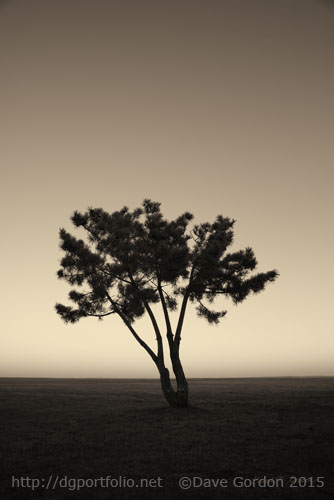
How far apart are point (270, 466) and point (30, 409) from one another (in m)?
18.7

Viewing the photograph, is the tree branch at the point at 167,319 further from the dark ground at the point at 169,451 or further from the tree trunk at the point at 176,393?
the dark ground at the point at 169,451

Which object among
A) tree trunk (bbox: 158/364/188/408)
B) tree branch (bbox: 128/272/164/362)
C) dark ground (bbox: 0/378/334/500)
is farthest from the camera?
tree branch (bbox: 128/272/164/362)

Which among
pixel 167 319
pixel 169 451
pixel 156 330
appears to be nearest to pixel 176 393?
pixel 156 330

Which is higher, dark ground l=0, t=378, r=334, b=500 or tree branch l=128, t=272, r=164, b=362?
tree branch l=128, t=272, r=164, b=362

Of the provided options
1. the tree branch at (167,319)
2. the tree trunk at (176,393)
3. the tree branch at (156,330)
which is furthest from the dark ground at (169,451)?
the tree branch at (167,319)

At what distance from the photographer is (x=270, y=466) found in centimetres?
1090

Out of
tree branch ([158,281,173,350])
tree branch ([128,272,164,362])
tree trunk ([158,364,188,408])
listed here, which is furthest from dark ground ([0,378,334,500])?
tree branch ([158,281,173,350])

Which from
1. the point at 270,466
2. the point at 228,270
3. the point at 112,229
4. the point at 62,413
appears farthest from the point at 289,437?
the point at 112,229

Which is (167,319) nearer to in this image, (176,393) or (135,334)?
(135,334)

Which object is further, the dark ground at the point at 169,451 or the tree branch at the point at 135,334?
the tree branch at the point at 135,334

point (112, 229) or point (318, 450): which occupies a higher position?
point (112, 229)

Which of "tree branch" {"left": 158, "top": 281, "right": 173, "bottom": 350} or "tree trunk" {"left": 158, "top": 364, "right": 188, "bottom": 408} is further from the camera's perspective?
"tree branch" {"left": 158, "top": 281, "right": 173, "bottom": 350}

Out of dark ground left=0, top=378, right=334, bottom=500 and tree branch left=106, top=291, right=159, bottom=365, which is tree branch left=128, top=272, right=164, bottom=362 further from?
dark ground left=0, top=378, right=334, bottom=500

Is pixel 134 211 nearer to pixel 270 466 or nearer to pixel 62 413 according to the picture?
pixel 62 413
